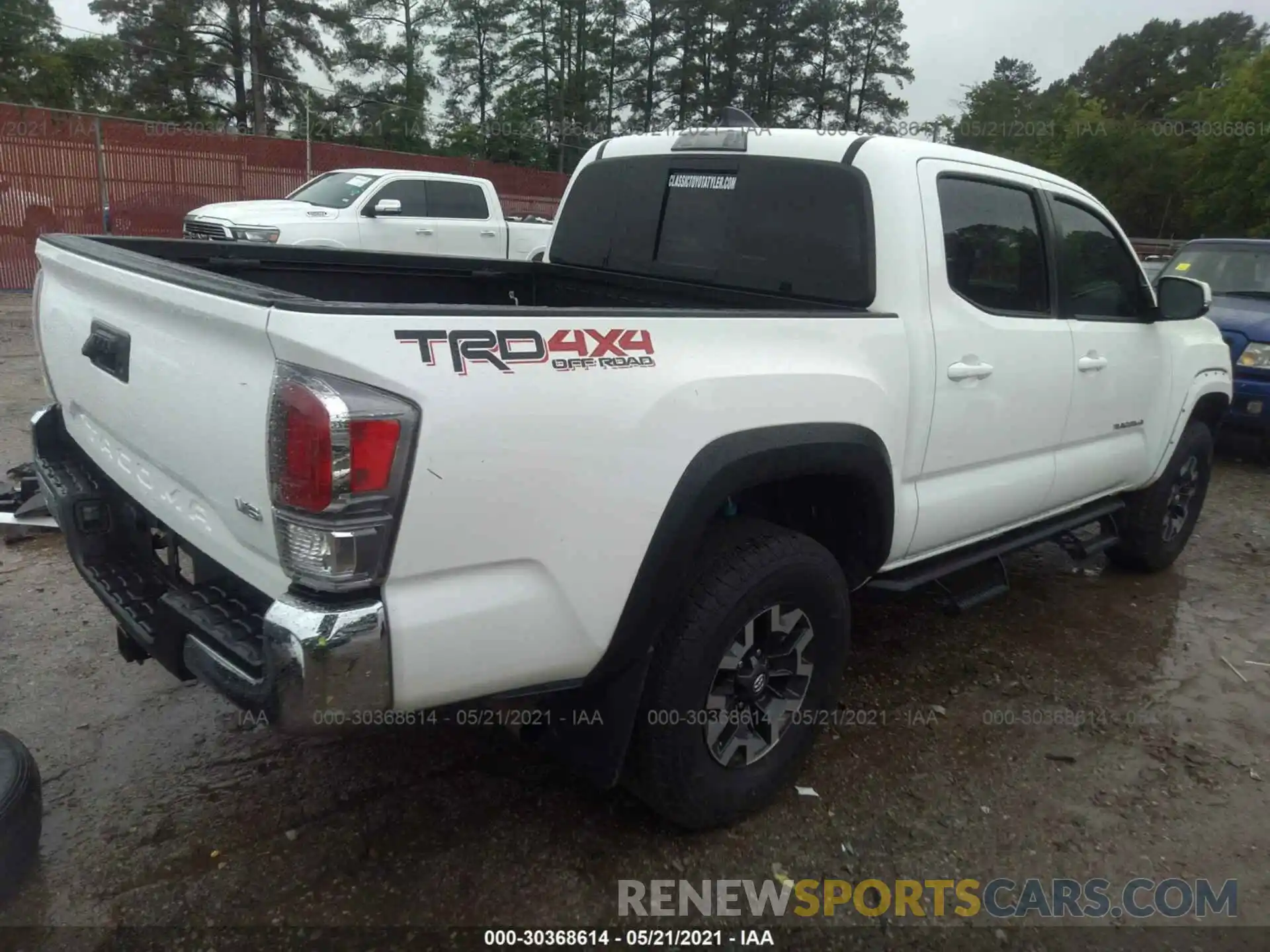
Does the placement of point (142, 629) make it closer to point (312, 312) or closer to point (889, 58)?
point (312, 312)

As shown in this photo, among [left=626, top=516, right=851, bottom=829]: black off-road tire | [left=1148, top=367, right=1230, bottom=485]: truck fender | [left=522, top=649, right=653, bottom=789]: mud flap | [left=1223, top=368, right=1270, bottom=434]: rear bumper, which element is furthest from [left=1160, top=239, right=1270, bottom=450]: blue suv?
[left=522, top=649, right=653, bottom=789]: mud flap

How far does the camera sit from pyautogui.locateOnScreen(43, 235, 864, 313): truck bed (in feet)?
10.4

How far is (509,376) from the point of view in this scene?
1.94 metres

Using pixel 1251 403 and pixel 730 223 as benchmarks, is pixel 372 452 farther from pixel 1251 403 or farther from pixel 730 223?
pixel 1251 403

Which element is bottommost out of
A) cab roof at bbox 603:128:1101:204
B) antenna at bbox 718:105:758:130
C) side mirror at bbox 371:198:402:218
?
side mirror at bbox 371:198:402:218

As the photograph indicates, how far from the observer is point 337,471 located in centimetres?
177

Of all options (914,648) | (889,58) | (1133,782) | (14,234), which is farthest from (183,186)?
(889,58)

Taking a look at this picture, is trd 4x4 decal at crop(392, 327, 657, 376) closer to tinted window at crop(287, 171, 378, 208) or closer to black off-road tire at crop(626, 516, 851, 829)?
black off-road tire at crop(626, 516, 851, 829)

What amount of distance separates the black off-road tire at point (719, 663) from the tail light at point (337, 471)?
903mm

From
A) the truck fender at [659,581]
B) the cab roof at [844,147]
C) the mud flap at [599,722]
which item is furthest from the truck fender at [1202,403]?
the mud flap at [599,722]

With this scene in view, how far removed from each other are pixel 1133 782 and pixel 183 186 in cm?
1668

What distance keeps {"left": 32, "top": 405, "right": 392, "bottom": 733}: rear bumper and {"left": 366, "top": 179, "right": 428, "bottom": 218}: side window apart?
958 centimetres
